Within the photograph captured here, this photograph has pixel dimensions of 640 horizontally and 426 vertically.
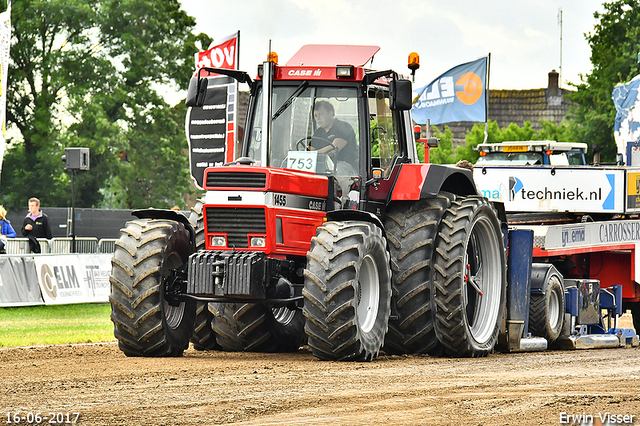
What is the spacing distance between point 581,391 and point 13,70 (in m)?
37.8

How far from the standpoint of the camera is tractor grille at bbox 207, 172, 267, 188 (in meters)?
9.42

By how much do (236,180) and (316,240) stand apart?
1024 millimetres

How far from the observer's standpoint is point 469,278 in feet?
36.6

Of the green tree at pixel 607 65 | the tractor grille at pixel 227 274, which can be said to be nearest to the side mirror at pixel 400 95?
the tractor grille at pixel 227 274

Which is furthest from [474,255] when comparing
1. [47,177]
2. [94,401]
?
[47,177]

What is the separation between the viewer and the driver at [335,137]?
10.1m

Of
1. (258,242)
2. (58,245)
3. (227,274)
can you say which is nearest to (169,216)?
(258,242)

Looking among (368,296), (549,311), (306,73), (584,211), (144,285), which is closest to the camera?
(144,285)

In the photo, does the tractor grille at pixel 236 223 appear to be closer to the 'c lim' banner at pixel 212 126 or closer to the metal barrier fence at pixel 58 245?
the 'c lim' banner at pixel 212 126

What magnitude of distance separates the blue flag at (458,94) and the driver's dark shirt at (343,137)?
50.2ft

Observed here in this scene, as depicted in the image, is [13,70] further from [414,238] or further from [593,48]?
[414,238]

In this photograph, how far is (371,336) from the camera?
951 centimetres

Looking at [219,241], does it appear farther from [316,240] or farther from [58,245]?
[58,245]

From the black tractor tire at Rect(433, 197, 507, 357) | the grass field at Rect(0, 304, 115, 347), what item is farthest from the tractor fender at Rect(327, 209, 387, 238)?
the grass field at Rect(0, 304, 115, 347)
